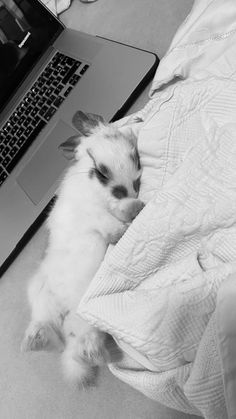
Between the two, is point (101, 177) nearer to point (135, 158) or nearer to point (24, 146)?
point (135, 158)

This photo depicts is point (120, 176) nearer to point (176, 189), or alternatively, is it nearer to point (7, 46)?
point (176, 189)

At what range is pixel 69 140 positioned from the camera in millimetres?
892

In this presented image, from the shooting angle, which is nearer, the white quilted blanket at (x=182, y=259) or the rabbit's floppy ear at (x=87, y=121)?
the white quilted blanket at (x=182, y=259)

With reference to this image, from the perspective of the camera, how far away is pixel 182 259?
56 cm

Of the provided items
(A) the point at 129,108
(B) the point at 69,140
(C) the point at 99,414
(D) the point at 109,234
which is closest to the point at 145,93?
(A) the point at 129,108

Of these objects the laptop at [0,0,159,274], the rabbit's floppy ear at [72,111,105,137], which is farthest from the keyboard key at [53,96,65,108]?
the rabbit's floppy ear at [72,111,105,137]

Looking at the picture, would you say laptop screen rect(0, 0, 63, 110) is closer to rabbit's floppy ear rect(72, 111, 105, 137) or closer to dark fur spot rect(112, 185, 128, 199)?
rabbit's floppy ear rect(72, 111, 105, 137)

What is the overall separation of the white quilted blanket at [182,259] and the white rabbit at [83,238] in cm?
6

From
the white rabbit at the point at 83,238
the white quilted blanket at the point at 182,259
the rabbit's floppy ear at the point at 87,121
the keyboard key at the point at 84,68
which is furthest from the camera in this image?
the keyboard key at the point at 84,68

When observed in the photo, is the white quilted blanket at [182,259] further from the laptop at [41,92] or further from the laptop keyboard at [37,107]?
the laptop keyboard at [37,107]

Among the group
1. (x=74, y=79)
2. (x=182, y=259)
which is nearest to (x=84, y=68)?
(x=74, y=79)

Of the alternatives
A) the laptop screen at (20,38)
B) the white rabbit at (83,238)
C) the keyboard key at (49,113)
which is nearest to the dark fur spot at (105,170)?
the white rabbit at (83,238)

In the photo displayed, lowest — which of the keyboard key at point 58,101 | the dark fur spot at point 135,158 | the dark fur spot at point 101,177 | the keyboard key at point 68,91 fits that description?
the dark fur spot at point 101,177

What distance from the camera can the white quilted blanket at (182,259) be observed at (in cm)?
49
